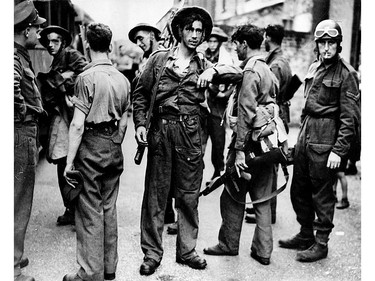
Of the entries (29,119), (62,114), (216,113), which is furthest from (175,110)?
(216,113)

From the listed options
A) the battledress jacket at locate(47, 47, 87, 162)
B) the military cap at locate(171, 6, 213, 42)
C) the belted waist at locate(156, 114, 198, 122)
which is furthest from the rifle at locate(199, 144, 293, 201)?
the battledress jacket at locate(47, 47, 87, 162)

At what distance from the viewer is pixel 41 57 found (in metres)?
6.54

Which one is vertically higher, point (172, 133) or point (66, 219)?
point (172, 133)

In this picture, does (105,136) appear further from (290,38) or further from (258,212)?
(290,38)

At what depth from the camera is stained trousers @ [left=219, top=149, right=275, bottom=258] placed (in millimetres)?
4812

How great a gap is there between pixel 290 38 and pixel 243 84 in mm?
7907

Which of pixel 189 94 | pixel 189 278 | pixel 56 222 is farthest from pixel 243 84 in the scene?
pixel 56 222

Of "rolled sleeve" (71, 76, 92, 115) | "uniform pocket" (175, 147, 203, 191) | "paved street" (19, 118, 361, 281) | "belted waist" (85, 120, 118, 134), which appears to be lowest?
"paved street" (19, 118, 361, 281)

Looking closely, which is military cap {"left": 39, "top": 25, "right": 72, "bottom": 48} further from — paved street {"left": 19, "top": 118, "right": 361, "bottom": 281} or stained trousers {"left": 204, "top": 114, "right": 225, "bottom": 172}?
stained trousers {"left": 204, "top": 114, "right": 225, "bottom": 172}

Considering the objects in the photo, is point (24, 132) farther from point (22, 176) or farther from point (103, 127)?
point (103, 127)

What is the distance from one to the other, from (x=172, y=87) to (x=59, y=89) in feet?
4.14

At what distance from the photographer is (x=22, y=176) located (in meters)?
4.02

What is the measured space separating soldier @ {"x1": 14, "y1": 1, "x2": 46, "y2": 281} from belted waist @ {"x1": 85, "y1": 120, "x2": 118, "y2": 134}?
1.59ft
